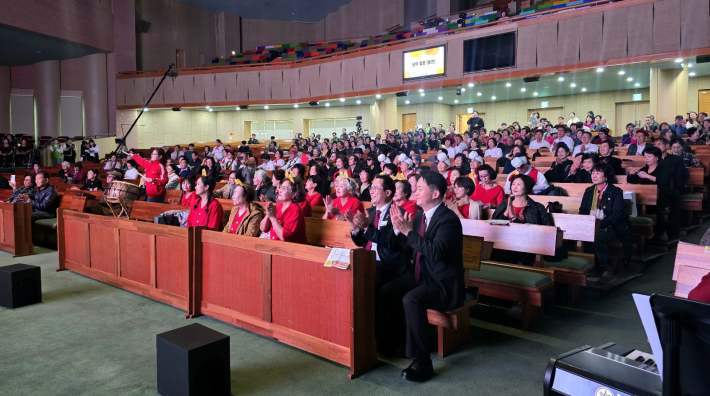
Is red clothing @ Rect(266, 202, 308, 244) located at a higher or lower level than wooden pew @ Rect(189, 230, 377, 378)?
higher

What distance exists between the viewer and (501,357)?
307cm

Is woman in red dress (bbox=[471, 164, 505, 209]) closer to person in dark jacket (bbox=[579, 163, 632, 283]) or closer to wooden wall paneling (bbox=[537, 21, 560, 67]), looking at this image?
person in dark jacket (bbox=[579, 163, 632, 283])

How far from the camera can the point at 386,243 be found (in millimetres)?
3197

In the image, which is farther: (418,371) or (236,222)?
(236,222)

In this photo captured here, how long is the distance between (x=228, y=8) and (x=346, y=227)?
82.3ft

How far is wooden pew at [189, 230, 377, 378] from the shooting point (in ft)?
9.38

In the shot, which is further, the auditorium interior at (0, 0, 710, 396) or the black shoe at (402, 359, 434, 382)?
the black shoe at (402, 359, 434, 382)

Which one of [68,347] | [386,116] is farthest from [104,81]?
[68,347]

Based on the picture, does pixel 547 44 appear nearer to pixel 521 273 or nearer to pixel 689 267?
pixel 521 273

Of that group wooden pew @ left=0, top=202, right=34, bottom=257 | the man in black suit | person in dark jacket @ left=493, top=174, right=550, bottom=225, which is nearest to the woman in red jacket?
wooden pew @ left=0, top=202, right=34, bottom=257

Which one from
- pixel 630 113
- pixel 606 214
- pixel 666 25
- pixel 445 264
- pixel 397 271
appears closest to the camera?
pixel 445 264

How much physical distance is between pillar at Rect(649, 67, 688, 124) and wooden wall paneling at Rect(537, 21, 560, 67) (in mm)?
2847

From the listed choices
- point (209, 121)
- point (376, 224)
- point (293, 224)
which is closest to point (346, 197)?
point (293, 224)

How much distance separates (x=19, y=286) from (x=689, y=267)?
5.04 m
